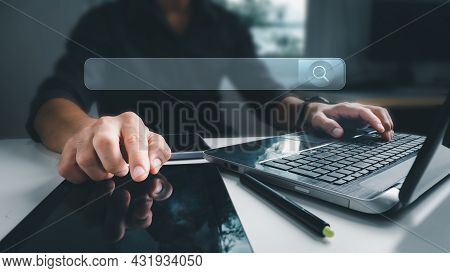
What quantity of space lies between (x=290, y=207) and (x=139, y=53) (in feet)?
0.82

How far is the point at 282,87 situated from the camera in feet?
1.32

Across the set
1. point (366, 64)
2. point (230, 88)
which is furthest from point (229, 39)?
point (366, 64)

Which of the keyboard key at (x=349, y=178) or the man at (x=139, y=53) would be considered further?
the man at (x=139, y=53)

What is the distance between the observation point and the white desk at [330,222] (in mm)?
195

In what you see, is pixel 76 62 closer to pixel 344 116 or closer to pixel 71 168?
pixel 71 168

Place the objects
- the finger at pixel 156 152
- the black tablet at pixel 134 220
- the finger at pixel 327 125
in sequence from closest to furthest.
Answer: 1. the black tablet at pixel 134 220
2. the finger at pixel 156 152
3. the finger at pixel 327 125

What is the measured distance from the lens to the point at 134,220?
22 cm

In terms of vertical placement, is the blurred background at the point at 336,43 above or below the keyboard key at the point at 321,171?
above

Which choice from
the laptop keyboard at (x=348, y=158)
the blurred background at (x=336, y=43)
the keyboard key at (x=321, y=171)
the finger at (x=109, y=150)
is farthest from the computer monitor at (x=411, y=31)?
the finger at (x=109, y=150)

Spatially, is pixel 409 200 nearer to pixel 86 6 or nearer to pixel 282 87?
pixel 282 87

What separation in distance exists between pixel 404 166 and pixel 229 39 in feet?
0.72

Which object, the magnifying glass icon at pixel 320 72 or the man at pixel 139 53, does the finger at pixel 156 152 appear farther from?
the magnifying glass icon at pixel 320 72

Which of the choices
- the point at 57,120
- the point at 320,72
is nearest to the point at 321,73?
the point at 320,72

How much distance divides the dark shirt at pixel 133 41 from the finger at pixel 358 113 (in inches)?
5.1
